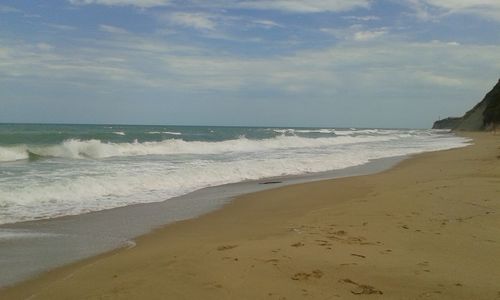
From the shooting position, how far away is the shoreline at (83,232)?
18.1 feet

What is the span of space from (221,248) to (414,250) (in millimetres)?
2155

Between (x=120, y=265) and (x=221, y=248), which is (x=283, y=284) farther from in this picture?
(x=120, y=265)

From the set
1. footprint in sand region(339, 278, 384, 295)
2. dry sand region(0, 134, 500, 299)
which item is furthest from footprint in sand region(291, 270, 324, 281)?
footprint in sand region(339, 278, 384, 295)

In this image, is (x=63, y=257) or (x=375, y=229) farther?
(x=375, y=229)

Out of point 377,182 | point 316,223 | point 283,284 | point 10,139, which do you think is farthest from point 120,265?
point 10,139

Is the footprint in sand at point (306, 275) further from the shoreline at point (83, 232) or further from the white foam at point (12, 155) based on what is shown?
the white foam at point (12, 155)

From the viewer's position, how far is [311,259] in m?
4.96

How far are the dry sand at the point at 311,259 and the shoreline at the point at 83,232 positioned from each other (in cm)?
30

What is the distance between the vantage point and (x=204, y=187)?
12.6 metres

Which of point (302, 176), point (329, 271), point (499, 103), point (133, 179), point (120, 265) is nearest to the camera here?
point (329, 271)

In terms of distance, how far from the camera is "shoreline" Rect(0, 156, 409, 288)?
5516mm

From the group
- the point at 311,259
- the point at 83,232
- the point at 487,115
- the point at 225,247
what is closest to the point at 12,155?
the point at 83,232

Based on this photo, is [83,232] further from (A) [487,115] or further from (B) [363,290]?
(A) [487,115]

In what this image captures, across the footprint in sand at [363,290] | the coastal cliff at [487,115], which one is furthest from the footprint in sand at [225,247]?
the coastal cliff at [487,115]
